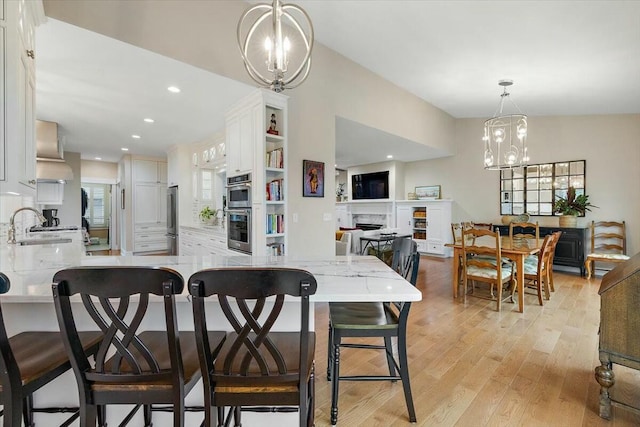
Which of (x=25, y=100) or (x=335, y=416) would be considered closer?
(x=335, y=416)

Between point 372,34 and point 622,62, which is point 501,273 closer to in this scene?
point 622,62

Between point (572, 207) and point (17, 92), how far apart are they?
7.49 meters

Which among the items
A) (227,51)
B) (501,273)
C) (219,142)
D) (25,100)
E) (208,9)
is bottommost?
(501,273)

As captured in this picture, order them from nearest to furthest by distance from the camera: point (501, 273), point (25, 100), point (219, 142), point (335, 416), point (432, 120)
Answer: point (335, 416) → point (25, 100) → point (501, 273) → point (219, 142) → point (432, 120)

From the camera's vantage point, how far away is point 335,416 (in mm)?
1753

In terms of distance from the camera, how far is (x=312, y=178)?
4023 mm

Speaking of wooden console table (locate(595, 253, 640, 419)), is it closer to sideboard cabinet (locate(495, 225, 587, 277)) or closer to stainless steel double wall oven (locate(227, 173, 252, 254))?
stainless steel double wall oven (locate(227, 173, 252, 254))

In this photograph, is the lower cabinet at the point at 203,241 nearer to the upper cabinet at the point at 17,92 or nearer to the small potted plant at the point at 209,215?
the small potted plant at the point at 209,215

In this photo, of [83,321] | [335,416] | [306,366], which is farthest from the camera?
[335,416]

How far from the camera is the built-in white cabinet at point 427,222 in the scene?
24.5 ft

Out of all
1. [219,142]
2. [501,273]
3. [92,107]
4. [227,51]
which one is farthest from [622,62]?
[92,107]

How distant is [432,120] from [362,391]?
5.71 metres

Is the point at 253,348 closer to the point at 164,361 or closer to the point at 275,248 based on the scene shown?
the point at 164,361

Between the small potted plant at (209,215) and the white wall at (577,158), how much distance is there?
5438 millimetres
